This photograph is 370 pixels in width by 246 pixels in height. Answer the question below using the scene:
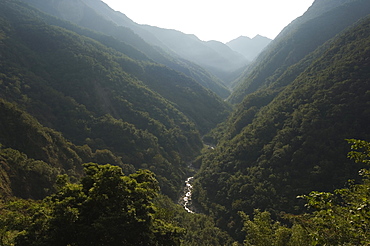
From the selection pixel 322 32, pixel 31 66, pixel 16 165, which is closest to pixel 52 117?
pixel 31 66

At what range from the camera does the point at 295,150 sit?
7594 centimetres

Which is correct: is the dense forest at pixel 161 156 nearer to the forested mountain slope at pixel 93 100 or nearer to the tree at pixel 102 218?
the tree at pixel 102 218

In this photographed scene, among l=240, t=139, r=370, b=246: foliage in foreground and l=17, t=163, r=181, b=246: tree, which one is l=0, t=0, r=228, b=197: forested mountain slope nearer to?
l=240, t=139, r=370, b=246: foliage in foreground

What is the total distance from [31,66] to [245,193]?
113629 mm

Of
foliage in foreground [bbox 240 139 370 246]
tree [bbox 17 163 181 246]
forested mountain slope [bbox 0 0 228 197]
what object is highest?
foliage in foreground [bbox 240 139 370 246]

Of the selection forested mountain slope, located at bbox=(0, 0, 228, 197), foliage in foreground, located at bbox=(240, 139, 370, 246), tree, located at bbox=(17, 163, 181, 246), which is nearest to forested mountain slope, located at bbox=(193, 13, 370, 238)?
forested mountain slope, located at bbox=(0, 0, 228, 197)

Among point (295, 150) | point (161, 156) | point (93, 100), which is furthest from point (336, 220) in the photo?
point (93, 100)

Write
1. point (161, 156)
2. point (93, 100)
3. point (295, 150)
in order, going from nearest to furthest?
point (295, 150), point (161, 156), point (93, 100)

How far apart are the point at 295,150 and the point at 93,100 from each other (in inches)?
3679

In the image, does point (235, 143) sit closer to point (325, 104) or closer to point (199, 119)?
point (325, 104)

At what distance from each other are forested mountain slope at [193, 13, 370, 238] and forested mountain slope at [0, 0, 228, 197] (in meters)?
22.0

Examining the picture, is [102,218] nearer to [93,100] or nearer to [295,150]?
[295,150]

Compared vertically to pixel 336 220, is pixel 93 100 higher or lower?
lower

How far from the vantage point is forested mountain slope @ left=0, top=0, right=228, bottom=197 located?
9188 cm
